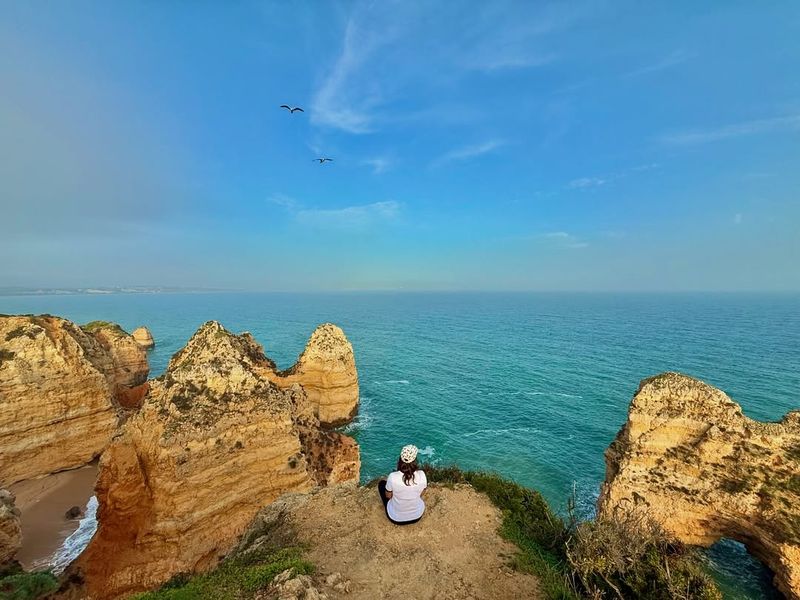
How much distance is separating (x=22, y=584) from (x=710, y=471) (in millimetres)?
31262

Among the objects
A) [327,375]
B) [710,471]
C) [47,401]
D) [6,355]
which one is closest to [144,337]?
[6,355]

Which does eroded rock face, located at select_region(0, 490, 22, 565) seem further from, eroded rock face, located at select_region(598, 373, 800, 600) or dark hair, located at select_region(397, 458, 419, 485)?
eroded rock face, located at select_region(598, 373, 800, 600)

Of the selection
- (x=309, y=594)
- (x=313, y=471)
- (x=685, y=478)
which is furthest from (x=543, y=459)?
(x=309, y=594)

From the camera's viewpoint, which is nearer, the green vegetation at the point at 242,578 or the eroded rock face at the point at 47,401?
the green vegetation at the point at 242,578

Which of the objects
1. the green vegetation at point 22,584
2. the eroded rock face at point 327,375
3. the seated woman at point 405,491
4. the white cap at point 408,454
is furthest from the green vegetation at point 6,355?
the white cap at point 408,454

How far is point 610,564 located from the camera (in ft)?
29.1

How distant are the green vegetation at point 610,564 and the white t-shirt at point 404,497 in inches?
109

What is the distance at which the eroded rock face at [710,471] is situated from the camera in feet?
57.6

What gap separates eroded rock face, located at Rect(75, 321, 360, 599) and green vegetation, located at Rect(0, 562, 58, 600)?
150 cm

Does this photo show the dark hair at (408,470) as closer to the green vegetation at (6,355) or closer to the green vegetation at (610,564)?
the green vegetation at (610,564)

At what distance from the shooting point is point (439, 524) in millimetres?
11062

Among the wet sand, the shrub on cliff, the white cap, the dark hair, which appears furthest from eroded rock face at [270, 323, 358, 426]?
the shrub on cliff

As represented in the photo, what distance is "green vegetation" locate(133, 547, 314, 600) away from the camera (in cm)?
843

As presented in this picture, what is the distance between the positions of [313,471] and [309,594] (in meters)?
15.5
